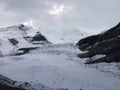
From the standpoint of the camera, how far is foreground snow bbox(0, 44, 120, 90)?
205 feet

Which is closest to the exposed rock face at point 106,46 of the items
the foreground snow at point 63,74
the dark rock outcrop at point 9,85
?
the foreground snow at point 63,74

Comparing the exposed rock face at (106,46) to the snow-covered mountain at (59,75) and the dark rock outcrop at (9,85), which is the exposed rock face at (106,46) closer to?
the snow-covered mountain at (59,75)

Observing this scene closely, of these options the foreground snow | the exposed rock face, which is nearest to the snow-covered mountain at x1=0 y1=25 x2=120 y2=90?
the foreground snow

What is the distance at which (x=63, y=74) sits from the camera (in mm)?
70875

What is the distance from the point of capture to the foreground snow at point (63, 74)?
62.4 metres

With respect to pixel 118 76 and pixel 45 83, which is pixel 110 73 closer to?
pixel 118 76

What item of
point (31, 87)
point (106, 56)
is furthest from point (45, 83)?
point (106, 56)

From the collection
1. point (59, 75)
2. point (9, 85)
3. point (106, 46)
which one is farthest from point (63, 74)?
point (106, 46)

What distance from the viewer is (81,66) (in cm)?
7869

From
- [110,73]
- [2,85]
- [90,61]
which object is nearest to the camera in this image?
[2,85]

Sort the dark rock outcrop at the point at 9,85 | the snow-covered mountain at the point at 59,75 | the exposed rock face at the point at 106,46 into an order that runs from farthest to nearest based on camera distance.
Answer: the exposed rock face at the point at 106,46, the snow-covered mountain at the point at 59,75, the dark rock outcrop at the point at 9,85

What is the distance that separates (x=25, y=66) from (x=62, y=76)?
13.4 meters

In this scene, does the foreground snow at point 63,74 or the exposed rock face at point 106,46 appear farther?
the exposed rock face at point 106,46

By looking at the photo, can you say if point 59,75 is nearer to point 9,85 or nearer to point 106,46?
point 9,85
